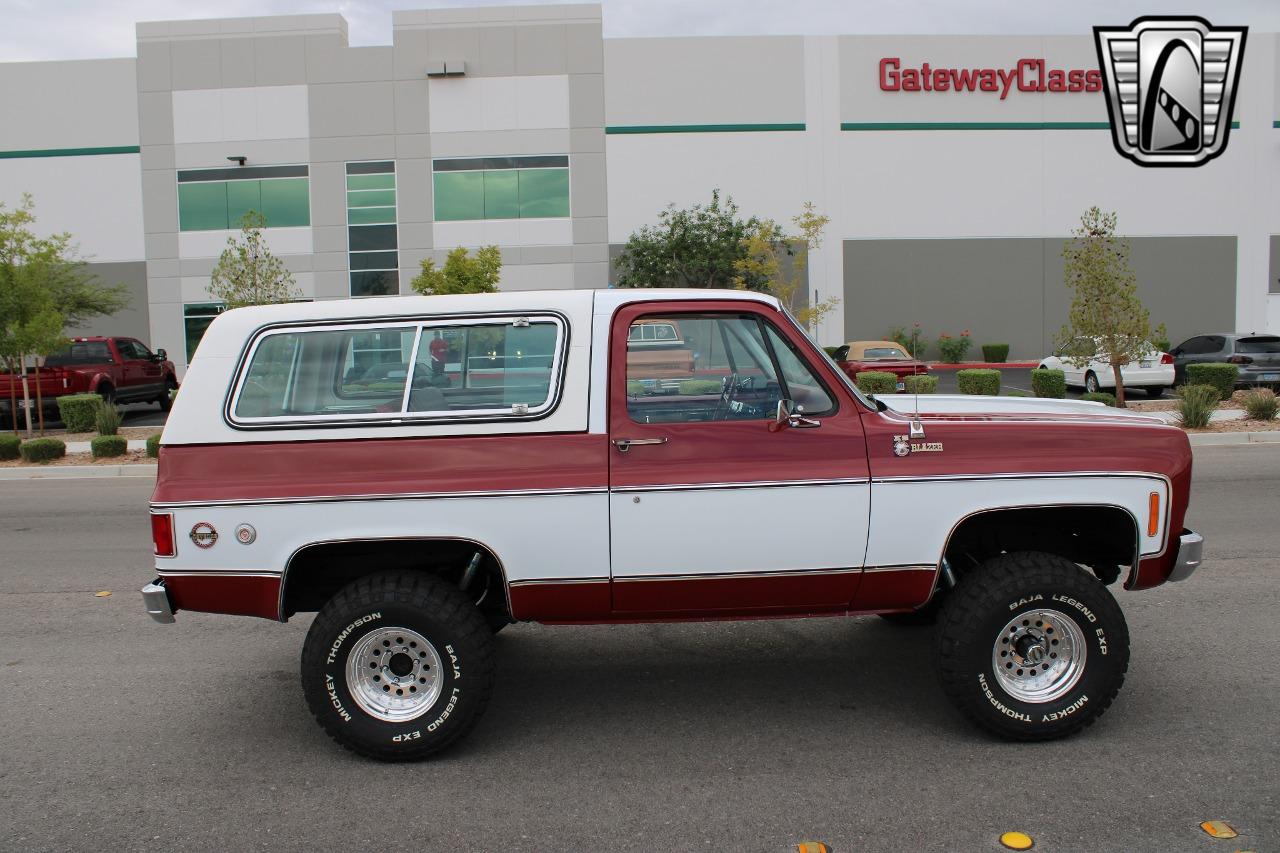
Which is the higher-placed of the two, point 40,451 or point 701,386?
point 701,386

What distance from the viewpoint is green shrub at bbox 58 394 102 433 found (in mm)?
19922

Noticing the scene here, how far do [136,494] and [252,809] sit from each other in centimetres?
1043

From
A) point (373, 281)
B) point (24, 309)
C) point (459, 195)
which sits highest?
point (459, 195)

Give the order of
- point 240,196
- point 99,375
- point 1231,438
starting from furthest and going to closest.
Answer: point 240,196, point 99,375, point 1231,438

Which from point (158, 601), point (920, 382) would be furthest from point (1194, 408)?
point (158, 601)

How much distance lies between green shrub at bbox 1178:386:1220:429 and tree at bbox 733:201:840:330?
16.2 meters

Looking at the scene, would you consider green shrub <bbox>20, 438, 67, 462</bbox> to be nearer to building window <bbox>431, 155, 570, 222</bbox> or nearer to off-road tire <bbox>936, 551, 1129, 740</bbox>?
off-road tire <bbox>936, 551, 1129, 740</bbox>

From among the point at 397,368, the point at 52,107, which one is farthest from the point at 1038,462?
the point at 52,107

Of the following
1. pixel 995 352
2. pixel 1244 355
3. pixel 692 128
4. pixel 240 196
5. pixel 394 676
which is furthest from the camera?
pixel 995 352

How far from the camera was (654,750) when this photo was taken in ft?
15.2

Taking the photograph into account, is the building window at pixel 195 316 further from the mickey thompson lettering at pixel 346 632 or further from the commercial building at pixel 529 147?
the mickey thompson lettering at pixel 346 632

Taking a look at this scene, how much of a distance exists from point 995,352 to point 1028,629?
116 feet

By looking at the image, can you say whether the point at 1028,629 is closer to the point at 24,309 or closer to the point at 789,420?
the point at 789,420

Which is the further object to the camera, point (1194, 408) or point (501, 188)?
point (501, 188)
